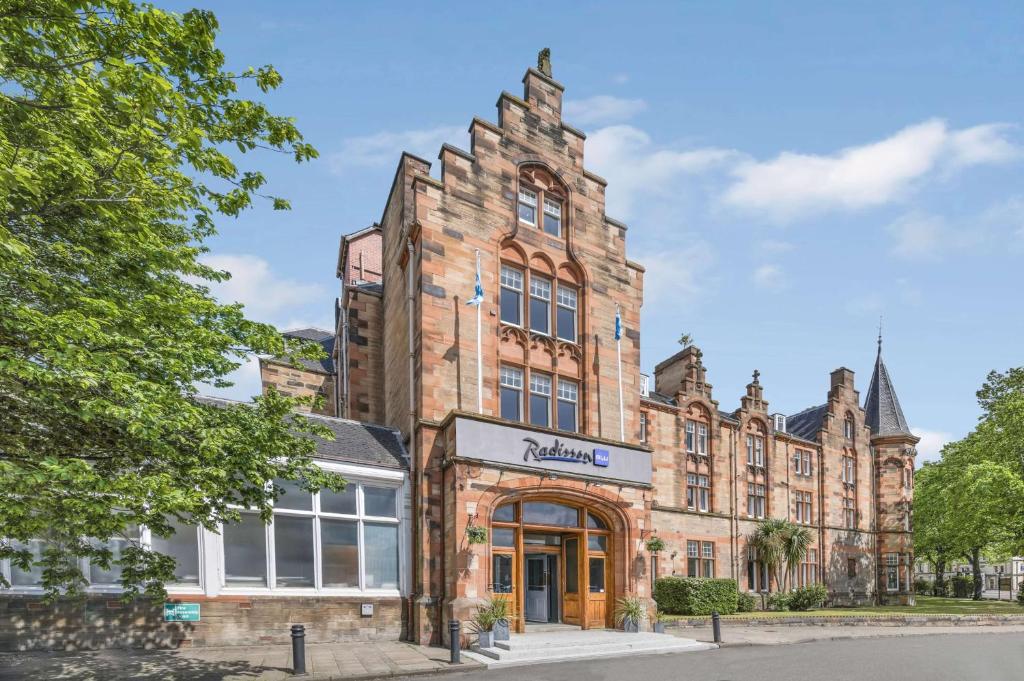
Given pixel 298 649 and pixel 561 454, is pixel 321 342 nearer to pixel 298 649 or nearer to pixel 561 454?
pixel 561 454

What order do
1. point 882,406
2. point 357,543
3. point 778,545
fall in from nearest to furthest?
point 357,543 < point 778,545 < point 882,406

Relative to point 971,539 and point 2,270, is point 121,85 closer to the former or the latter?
point 2,270

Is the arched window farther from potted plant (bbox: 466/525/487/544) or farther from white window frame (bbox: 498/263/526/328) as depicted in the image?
potted plant (bbox: 466/525/487/544)

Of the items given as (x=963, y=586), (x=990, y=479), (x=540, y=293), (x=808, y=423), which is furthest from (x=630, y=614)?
(x=963, y=586)

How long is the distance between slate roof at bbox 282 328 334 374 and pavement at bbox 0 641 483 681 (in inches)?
620

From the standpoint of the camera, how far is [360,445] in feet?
64.1

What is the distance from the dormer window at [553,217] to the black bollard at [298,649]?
15.4 metres

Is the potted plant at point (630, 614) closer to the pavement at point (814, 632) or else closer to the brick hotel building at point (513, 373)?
the brick hotel building at point (513, 373)

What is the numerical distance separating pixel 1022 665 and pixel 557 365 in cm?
1458

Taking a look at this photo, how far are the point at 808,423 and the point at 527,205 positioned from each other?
3034 centimetres

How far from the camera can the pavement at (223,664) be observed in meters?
12.7

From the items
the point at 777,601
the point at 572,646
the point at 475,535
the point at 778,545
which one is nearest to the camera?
the point at 572,646

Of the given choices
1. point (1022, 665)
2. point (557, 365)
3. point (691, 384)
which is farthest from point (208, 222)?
point (691, 384)

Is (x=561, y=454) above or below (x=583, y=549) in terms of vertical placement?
above
